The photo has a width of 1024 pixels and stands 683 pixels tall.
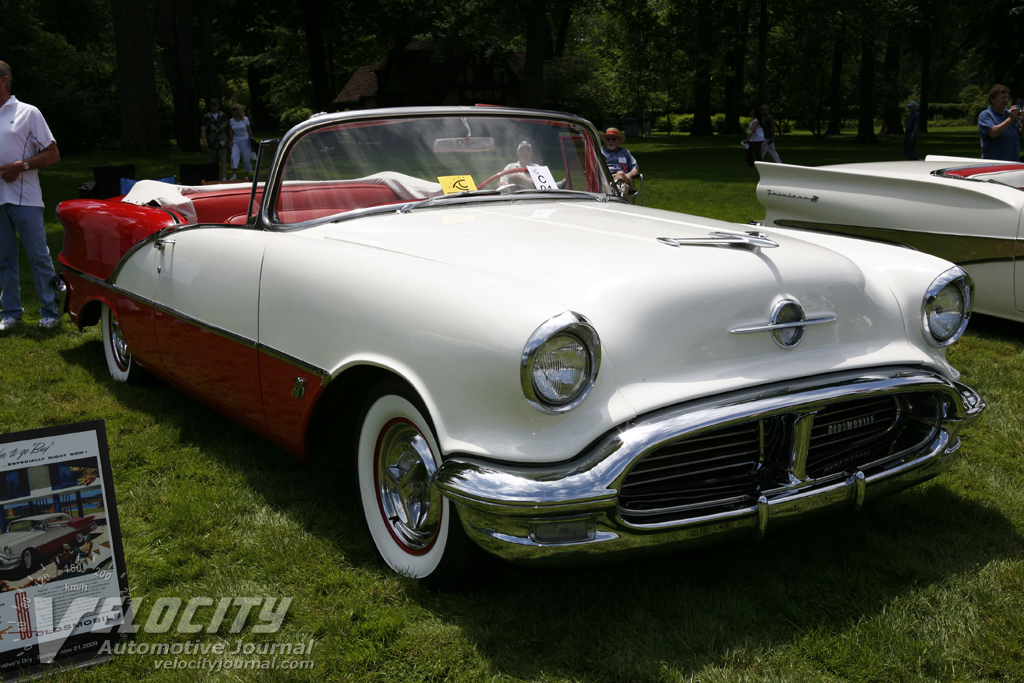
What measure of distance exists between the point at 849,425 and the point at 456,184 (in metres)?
1.79

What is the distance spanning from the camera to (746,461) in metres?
2.54

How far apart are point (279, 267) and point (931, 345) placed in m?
2.27

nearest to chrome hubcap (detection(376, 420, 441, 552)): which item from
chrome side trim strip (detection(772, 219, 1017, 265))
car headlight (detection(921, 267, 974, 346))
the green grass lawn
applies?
the green grass lawn

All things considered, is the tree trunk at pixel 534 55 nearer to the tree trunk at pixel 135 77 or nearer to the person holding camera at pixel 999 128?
the tree trunk at pixel 135 77

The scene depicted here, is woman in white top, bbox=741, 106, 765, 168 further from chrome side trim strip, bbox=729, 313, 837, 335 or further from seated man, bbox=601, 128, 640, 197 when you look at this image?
chrome side trim strip, bbox=729, 313, 837, 335

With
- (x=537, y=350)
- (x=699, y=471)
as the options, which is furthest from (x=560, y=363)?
(x=699, y=471)

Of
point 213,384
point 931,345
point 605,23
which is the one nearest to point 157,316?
point 213,384

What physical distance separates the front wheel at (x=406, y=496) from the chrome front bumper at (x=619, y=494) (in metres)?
0.23

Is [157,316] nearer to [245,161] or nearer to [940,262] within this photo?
[940,262]

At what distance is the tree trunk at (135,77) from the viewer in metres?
19.4

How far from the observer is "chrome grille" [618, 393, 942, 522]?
2.41 m

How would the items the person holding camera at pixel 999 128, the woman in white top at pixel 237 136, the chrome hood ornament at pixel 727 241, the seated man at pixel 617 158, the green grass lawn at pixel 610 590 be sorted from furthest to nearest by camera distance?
the woman in white top at pixel 237 136, the seated man at pixel 617 158, the person holding camera at pixel 999 128, the chrome hood ornament at pixel 727 241, the green grass lawn at pixel 610 590

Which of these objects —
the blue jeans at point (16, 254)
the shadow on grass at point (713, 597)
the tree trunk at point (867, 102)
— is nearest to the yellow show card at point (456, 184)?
the shadow on grass at point (713, 597)

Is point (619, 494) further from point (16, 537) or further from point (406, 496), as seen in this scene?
point (16, 537)
